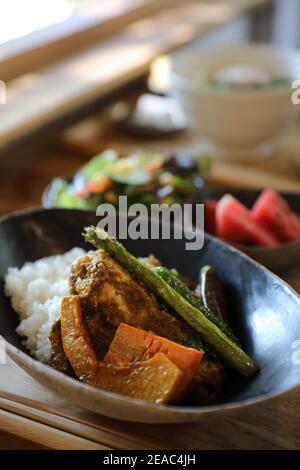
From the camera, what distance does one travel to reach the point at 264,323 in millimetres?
1048

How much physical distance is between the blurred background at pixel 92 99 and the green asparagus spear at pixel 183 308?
84 centimetres

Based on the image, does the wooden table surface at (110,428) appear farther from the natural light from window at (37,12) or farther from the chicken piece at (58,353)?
the natural light from window at (37,12)

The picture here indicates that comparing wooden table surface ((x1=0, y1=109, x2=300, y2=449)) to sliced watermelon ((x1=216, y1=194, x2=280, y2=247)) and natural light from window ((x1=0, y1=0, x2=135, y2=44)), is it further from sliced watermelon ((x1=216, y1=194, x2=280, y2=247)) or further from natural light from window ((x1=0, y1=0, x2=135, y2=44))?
natural light from window ((x1=0, y1=0, x2=135, y2=44))

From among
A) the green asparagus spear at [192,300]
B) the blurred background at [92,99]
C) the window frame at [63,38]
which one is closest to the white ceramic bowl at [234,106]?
the blurred background at [92,99]

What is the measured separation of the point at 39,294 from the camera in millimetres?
1154

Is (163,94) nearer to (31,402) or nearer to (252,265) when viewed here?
(252,265)

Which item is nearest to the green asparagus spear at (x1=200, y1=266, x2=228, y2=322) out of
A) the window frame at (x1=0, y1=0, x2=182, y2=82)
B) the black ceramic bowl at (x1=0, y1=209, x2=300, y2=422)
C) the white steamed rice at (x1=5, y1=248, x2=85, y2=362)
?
the black ceramic bowl at (x1=0, y1=209, x2=300, y2=422)

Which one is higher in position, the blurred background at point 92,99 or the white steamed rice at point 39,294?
the blurred background at point 92,99

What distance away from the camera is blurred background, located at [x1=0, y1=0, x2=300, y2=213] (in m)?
1.94

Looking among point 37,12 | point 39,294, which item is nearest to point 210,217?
point 39,294

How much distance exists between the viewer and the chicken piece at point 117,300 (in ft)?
3.18

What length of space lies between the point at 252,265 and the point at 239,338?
13 centimetres
